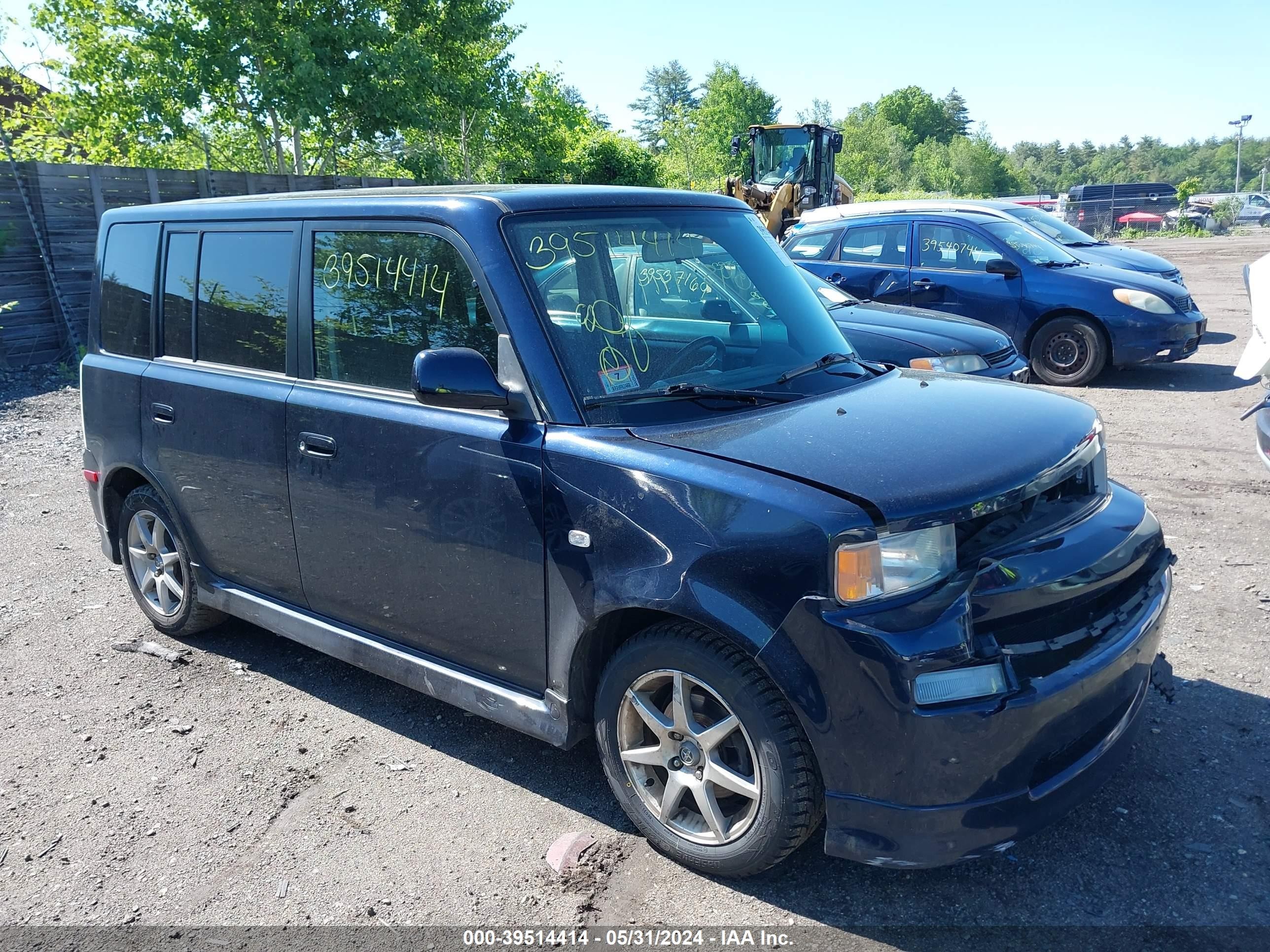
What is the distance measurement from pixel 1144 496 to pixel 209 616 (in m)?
5.64

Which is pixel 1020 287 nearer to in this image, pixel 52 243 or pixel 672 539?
pixel 672 539

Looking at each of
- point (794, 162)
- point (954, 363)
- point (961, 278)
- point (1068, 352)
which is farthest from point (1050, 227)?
point (794, 162)

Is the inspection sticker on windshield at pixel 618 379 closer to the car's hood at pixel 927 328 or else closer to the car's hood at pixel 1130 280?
the car's hood at pixel 927 328

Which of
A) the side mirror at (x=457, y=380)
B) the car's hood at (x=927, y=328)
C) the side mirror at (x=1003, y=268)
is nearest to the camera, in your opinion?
the side mirror at (x=457, y=380)

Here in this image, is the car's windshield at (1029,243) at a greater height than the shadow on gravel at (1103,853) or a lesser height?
greater

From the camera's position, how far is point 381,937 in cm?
280

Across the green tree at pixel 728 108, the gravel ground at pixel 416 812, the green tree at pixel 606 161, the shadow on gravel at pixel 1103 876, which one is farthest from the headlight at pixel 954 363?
the green tree at pixel 728 108

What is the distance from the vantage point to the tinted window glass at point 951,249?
10.3 metres

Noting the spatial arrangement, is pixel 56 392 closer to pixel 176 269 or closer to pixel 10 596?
pixel 10 596

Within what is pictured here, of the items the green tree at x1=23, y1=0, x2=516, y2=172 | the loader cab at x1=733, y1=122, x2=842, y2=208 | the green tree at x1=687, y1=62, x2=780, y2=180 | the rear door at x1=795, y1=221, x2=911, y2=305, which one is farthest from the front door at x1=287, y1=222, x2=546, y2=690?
the green tree at x1=687, y1=62, x2=780, y2=180

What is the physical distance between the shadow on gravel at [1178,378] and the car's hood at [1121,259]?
42.7 inches

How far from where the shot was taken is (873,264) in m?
10.6

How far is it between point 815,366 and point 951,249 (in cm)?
759

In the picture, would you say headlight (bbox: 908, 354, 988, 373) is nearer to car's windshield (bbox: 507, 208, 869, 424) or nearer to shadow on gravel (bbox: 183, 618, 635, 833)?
car's windshield (bbox: 507, 208, 869, 424)
